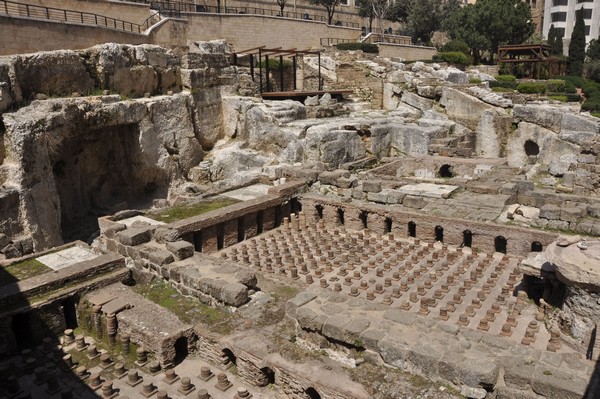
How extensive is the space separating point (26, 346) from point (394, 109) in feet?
76.2

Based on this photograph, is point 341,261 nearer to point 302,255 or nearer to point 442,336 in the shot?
point 302,255

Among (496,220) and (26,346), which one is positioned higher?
(496,220)

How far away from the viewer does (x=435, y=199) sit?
15.4m

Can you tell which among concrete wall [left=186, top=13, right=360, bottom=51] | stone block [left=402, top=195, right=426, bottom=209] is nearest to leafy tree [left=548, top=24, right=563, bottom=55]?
concrete wall [left=186, top=13, right=360, bottom=51]

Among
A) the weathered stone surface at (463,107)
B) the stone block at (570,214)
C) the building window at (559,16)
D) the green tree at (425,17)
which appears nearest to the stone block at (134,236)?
the stone block at (570,214)

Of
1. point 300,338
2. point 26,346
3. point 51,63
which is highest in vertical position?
point 51,63

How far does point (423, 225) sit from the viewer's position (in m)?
14.0

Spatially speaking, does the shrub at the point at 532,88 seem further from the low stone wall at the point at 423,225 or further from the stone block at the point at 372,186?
the low stone wall at the point at 423,225

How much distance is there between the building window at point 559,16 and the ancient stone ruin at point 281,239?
145 feet

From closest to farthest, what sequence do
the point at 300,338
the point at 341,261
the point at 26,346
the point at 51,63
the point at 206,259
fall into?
1. the point at 300,338
2. the point at 26,346
3. the point at 206,259
4. the point at 341,261
5. the point at 51,63

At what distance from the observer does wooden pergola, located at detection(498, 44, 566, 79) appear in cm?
3853

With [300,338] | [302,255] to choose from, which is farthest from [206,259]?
[300,338]

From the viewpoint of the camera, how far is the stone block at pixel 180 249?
11.3 metres

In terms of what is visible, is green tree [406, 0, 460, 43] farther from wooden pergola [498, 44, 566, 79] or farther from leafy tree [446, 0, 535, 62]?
wooden pergola [498, 44, 566, 79]
